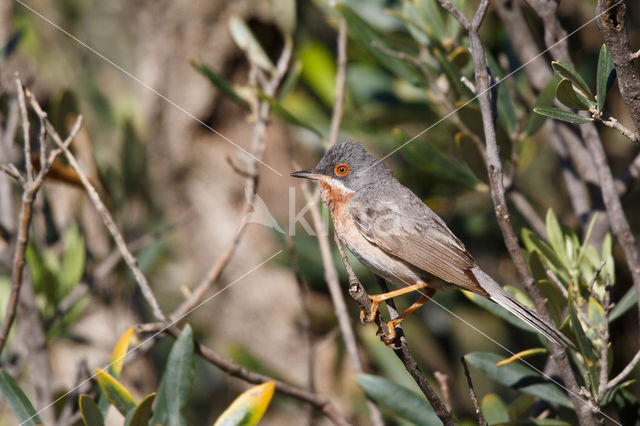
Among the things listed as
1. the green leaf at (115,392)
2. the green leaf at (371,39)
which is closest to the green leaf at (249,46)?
the green leaf at (371,39)

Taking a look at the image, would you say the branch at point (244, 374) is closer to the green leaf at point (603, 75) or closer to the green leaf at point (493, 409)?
the green leaf at point (493, 409)

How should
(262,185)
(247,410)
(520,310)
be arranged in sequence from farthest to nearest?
(262,185) < (520,310) < (247,410)

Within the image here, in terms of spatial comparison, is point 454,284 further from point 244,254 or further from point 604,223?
point 244,254

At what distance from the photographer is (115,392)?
8.26 feet

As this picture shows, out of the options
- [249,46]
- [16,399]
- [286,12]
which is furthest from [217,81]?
[16,399]

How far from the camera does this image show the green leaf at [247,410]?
2.46 m

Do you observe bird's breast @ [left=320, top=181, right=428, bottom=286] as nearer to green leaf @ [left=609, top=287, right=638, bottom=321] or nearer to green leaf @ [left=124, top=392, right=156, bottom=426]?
green leaf @ [left=609, top=287, right=638, bottom=321]

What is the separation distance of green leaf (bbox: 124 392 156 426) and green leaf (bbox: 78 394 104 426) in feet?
0.40

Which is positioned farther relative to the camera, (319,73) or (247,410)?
(319,73)

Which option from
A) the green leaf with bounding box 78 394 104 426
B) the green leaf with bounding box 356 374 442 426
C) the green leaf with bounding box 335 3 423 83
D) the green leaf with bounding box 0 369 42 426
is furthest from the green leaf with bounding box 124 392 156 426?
the green leaf with bounding box 335 3 423 83

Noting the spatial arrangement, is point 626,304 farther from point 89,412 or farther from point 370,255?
point 89,412

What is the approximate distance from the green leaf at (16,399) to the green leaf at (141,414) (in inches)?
20.4

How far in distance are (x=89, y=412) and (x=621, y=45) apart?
2207 mm

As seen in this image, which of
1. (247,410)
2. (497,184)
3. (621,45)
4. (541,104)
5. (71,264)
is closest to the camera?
(621,45)
